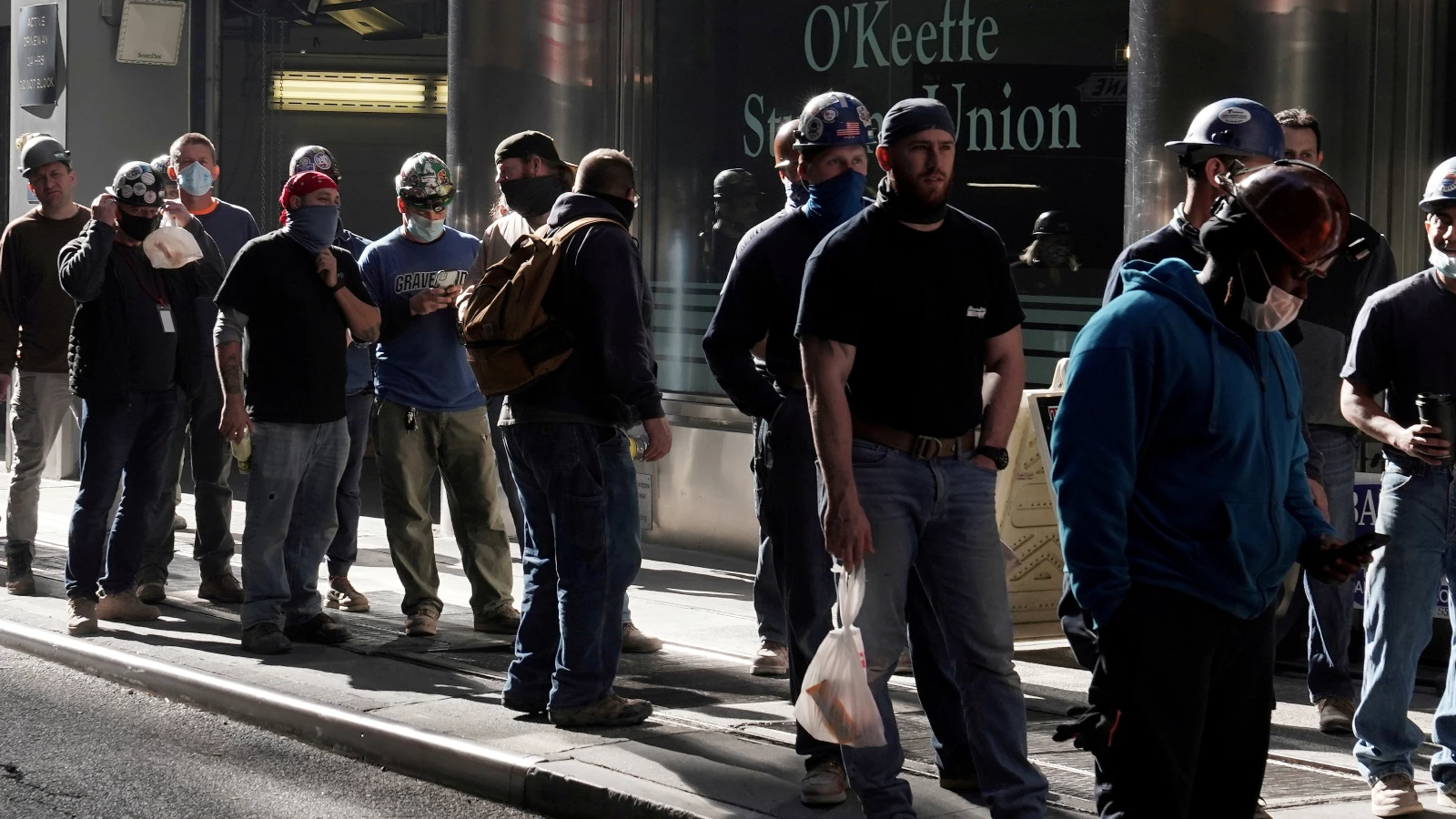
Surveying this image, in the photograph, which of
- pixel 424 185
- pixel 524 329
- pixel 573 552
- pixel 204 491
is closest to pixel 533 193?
pixel 424 185

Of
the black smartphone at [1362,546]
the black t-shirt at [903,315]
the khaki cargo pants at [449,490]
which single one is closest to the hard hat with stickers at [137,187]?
the khaki cargo pants at [449,490]

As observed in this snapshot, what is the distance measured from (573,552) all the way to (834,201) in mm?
1495

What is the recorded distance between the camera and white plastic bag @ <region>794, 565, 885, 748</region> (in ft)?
16.0

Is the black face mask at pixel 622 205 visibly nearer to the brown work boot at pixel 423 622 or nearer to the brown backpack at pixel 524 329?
the brown backpack at pixel 524 329

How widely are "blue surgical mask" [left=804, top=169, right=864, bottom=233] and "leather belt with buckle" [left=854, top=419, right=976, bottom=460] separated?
1118 millimetres

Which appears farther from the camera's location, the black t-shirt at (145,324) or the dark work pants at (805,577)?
the black t-shirt at (145,324)

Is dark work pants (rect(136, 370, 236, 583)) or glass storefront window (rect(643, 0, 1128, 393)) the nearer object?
dark work pants (rect(136, 370, 236, 583))

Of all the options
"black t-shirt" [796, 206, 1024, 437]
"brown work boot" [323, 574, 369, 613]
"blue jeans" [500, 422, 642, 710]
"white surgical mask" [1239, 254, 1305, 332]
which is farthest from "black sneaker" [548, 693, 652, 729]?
"white surgical mask" [1239, 254, 1305, 332]

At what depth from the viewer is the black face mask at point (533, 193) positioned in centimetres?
773

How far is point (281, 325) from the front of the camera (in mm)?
7859

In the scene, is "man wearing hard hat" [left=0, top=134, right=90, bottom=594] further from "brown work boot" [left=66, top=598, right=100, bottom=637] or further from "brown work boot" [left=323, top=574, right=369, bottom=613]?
"brown work boot" [left=323, top=574, right=369, bottom=613]

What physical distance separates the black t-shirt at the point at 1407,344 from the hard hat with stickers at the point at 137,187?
5277 millimetres

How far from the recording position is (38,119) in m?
15.3

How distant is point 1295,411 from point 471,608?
540 cm
